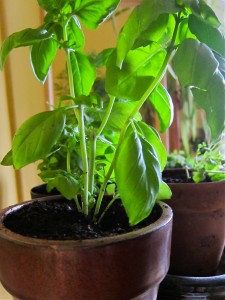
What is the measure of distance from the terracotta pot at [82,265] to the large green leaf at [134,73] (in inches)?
7.1

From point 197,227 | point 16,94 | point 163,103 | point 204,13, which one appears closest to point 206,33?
point 204,13

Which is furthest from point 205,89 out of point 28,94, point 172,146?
point 172,146

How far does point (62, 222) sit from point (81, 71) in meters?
0.25

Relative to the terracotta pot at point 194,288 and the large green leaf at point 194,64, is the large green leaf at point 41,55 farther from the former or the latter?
the terracotta pot at point 194,288

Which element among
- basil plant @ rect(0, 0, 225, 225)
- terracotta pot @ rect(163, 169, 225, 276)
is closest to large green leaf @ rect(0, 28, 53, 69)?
basil plant @ rect(0, 0, 225, 225)

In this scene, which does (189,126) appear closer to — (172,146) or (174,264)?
(172,146)

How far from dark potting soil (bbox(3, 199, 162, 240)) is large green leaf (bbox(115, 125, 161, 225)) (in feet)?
0.21

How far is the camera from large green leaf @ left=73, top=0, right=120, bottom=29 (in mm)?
505

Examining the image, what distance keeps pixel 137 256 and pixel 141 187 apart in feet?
0.28

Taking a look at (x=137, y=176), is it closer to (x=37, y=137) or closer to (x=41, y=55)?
(x=37, y=137)

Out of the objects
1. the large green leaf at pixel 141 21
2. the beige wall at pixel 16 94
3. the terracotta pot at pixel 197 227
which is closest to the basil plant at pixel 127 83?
the large green leaf at pixel 141 21

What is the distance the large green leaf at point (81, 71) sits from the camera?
1.86 ft

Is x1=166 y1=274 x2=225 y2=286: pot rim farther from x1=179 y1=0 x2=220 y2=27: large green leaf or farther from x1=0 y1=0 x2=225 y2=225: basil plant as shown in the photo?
x1=179 y1=0 x2=220 y2=27: large green leaf

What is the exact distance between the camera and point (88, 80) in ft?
1.93
